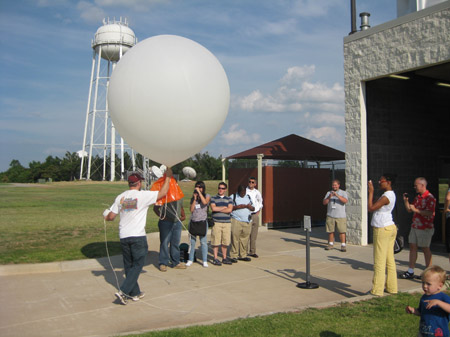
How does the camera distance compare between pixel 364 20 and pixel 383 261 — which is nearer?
pixel 383 261

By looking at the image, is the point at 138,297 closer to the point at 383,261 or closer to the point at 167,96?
the point at 167,96

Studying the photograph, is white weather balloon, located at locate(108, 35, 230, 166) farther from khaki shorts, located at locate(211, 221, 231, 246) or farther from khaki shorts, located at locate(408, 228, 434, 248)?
khaki shorts, located at locate(408, 228, 434, 248)

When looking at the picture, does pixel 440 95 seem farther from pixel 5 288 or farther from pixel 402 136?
pixel 5 288

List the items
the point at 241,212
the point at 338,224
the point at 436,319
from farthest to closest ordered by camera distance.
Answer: the point at 338,224
the point at 241,212
the point at 436,319

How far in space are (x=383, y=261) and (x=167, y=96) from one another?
12.1 ft

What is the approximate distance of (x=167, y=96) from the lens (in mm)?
5180

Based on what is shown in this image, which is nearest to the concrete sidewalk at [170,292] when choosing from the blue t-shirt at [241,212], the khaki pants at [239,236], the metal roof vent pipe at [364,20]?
the khaki pants at [239,236]

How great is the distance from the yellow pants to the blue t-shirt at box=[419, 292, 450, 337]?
2.66 meters

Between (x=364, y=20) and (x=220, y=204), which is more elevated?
(x=364, y=20)

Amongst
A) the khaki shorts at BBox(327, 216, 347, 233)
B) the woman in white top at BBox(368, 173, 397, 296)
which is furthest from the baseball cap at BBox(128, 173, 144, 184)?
the khaki shorts at BBox(327, 216, 347, 233)

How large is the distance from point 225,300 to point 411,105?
8581 millimetres

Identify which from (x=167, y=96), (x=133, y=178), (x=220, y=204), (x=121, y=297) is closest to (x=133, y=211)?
(x=133, y=178)

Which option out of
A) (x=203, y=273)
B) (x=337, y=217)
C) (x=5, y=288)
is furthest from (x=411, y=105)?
(x=5, y=288)

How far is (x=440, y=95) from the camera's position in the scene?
12.4 m
